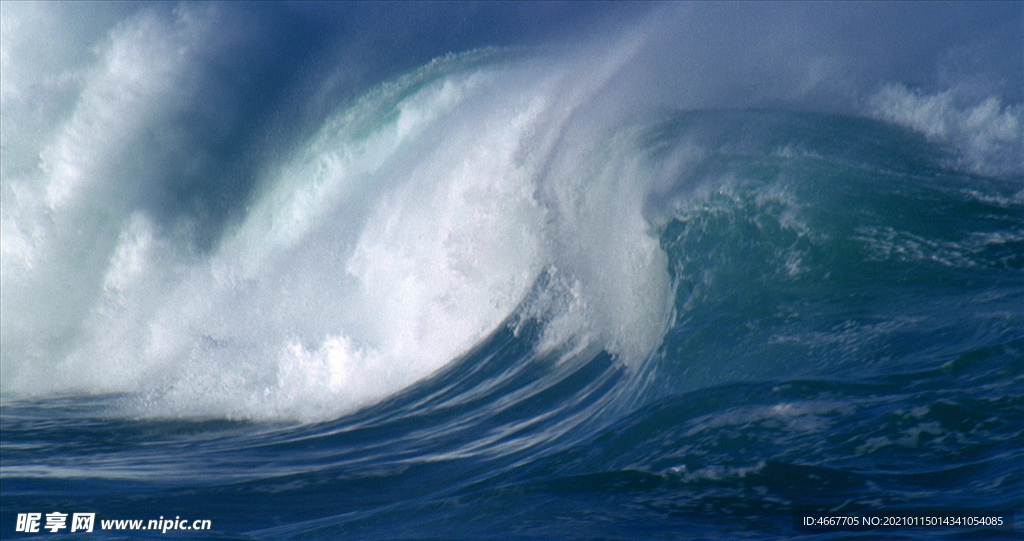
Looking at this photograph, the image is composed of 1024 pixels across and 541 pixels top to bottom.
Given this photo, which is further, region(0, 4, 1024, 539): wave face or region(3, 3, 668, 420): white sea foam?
region(3, 3, 668, 420): white sea foam

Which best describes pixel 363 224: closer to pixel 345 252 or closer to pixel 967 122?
pixel 345 252

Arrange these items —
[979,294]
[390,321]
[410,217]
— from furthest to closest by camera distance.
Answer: [410,217] < [390,321] < [979,294]

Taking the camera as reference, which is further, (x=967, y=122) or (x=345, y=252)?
(x=345, y=252)

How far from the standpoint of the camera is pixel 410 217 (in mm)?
12000

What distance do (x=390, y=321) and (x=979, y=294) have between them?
7.18 m

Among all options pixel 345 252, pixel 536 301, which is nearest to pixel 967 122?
pixel 536 301

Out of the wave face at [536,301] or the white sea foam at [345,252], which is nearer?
the wave face at [536,301]

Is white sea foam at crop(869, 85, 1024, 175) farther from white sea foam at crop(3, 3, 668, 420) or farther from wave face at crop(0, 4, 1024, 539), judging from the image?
white sea foam at crop(3, 3, 668, 420)

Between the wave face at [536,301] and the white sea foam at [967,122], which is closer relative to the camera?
the wave face at [536,301]

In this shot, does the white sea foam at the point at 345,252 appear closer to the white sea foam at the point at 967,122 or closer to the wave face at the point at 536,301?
the wave face at the point at 536,301

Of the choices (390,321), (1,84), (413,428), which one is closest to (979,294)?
(413,428)

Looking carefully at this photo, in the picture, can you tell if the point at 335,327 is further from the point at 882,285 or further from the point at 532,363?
the point at 882,285

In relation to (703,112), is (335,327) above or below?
below

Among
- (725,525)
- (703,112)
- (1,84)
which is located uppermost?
(1,84)
